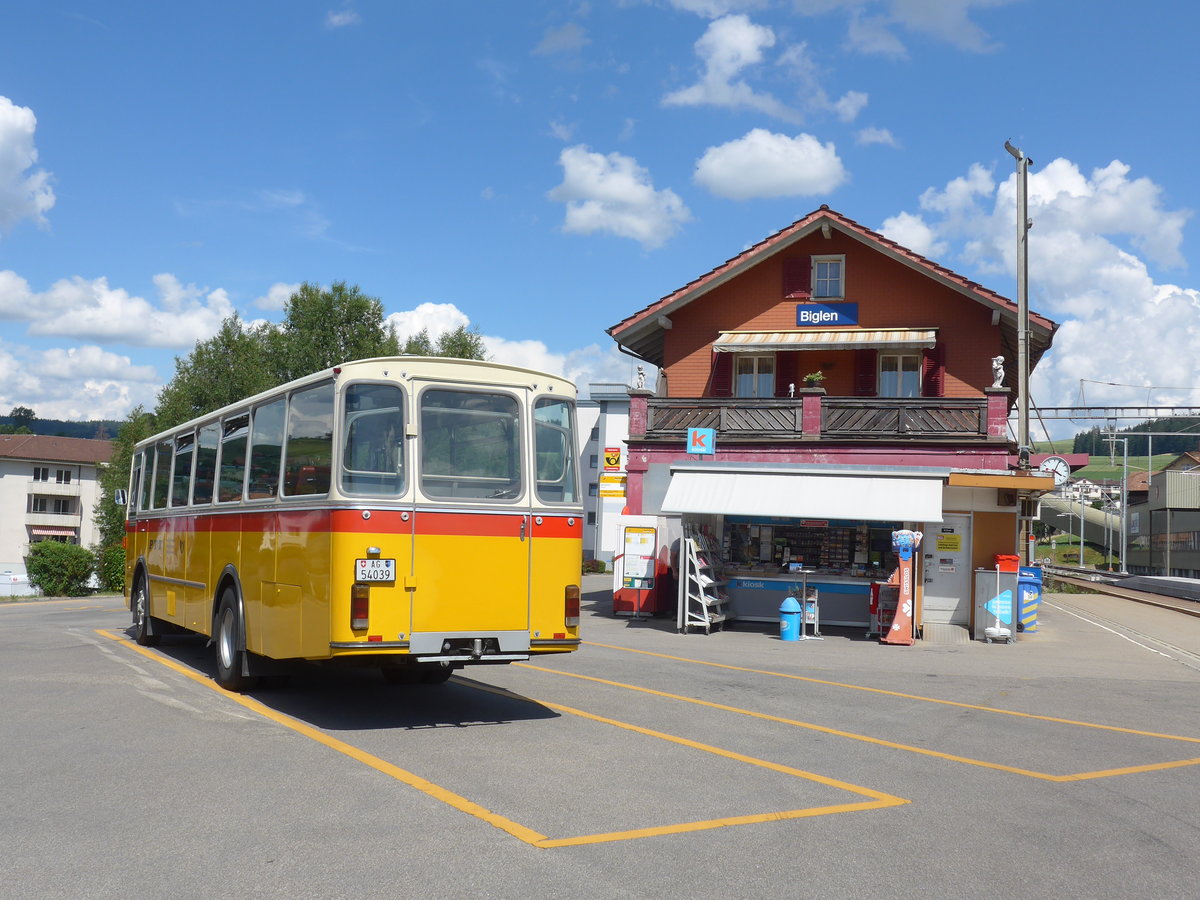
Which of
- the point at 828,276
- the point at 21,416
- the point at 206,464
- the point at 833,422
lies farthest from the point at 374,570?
the point at 21,416

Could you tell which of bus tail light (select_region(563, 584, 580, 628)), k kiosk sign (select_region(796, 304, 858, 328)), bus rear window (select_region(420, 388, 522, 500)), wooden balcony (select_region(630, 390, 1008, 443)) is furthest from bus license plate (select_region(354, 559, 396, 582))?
k kiosk sign (select_region(796, 304, 858, 328))

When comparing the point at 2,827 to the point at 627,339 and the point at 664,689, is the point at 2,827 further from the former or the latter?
the point at 627,339

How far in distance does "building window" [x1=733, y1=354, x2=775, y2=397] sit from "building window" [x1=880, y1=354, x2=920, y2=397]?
8.79 feet

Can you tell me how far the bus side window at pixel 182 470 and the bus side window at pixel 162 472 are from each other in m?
0.36

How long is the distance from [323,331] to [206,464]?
5129 centimetres

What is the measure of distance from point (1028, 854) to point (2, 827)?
5.64 meters

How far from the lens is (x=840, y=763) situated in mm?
8344

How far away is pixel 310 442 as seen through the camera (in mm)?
9641

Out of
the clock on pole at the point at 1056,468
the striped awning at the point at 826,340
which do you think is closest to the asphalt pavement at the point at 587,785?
the striped awning at the point at 826,340

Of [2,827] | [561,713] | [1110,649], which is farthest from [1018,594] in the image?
[2,827]

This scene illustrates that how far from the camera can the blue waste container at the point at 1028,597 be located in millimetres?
21688

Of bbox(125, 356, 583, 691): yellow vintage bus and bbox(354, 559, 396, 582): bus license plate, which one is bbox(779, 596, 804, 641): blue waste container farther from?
bbox(354, 559, 396, 582): bus license plate

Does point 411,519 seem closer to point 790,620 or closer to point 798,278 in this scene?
point 790,620

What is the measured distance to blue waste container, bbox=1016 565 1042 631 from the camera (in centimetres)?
2169
